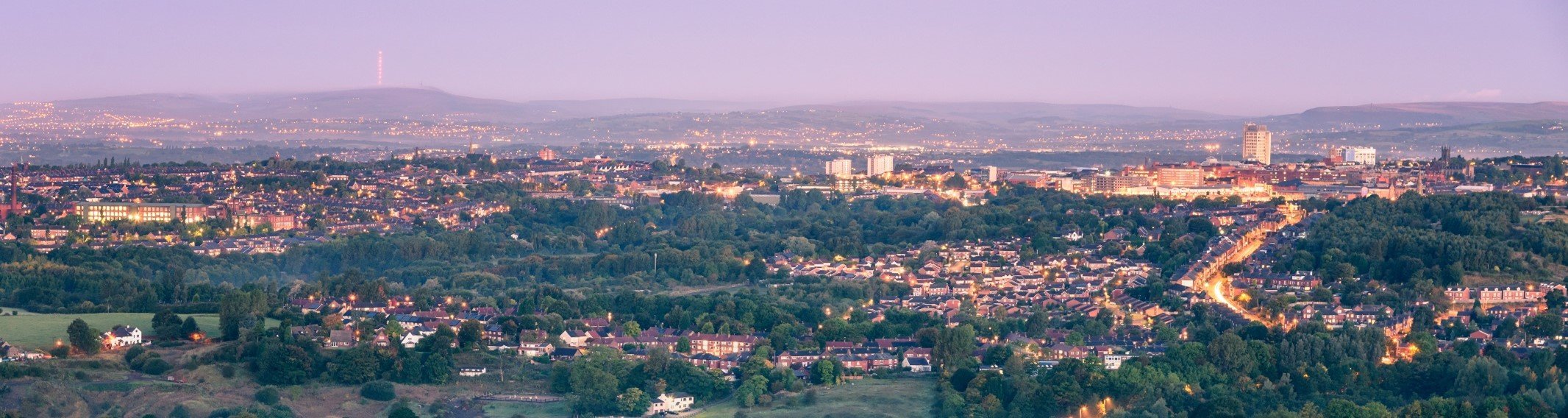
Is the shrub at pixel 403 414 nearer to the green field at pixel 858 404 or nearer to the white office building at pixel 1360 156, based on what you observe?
the green field at pixel 858 404

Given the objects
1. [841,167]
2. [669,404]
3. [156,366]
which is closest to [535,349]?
[669,404]

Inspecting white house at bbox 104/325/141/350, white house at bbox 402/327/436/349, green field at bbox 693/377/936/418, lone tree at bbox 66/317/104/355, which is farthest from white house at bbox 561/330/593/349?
lone tree at bbox 66/317/104/355

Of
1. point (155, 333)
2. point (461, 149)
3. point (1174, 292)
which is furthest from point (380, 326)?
point (461, 149)

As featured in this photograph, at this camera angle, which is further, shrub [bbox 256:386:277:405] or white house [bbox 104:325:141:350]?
white house [bbox 104:325:141:350]

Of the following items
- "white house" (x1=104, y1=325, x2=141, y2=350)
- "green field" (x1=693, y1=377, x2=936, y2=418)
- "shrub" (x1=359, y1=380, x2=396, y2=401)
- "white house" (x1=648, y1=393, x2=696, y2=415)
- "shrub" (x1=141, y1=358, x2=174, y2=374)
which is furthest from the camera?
"white house" (x1=104, y1=325, x2=141, y2=350)

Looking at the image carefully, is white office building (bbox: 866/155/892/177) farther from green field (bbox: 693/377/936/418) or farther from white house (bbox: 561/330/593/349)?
green field (bbox: 693/377/936/418)

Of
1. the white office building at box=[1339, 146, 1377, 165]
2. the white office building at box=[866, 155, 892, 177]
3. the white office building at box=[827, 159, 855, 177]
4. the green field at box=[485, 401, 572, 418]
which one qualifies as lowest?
the white office building at box=[827, 159, 855, 177]
